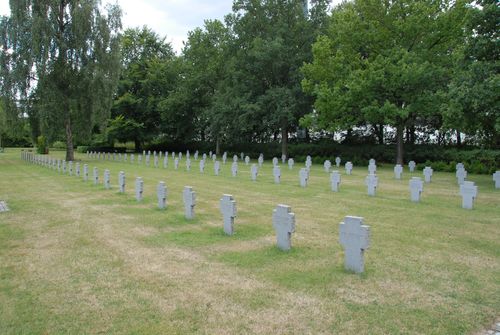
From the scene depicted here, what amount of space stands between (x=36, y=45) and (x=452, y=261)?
29.0m

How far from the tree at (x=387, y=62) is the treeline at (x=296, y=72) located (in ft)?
0.24

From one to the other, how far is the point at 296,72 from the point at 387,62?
30.7ft

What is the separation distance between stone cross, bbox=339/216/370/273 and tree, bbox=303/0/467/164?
63.5 ft

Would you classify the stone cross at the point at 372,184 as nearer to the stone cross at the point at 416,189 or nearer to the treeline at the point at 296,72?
the stone cross at the point at 416,189

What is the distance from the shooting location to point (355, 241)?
5.53 m

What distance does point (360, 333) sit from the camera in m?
3.95

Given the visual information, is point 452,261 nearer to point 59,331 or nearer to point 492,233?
point 492,233

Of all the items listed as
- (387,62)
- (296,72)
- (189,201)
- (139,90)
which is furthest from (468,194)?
(139,90)

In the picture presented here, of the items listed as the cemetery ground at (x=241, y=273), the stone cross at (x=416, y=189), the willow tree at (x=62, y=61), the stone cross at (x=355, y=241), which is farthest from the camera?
the willow tree at (x=62, y=61)

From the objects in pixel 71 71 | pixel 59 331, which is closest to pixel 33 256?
pixel 59 331

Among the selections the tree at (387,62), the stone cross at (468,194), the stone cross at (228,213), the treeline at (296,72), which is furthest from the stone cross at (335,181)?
the tree at (387,62)

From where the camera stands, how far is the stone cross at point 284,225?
21.3ft

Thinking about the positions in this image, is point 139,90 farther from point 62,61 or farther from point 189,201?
point 189,201

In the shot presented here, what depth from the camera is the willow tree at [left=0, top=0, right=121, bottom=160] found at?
2847 cm
